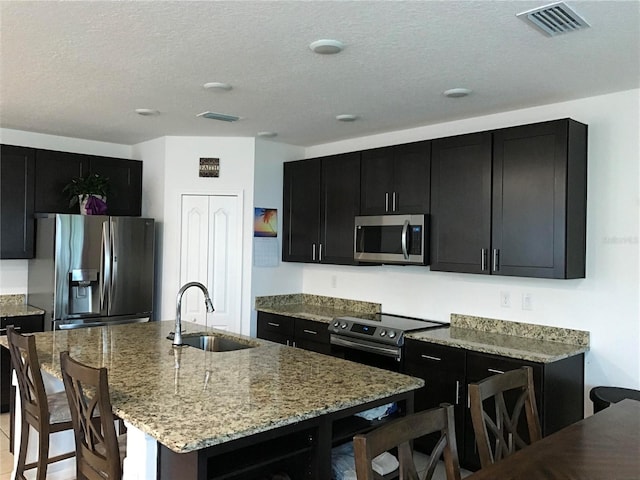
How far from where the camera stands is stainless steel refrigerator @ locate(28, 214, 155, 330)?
446 centimetres

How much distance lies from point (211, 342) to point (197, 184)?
2.02 metres

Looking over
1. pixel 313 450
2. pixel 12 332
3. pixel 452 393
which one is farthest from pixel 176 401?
pixel 452 393

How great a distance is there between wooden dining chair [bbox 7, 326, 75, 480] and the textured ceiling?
4.94 ft

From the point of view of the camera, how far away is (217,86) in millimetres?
3342

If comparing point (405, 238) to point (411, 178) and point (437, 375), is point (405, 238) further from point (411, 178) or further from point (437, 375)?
point (437, 375)

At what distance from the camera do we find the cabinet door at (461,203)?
12.0 ft

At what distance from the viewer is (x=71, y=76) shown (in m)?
3.21

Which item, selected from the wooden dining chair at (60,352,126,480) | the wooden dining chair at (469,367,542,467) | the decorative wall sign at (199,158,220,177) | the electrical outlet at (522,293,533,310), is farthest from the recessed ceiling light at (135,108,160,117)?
the wooden dining chair at (469,367,542,467)

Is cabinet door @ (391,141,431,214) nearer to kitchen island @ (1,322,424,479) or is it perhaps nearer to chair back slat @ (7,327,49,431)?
kitchen island @ (1,322,424,479)

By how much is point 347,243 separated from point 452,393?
5.40 feet

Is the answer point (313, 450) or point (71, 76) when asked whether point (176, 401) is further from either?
point (71, 76)

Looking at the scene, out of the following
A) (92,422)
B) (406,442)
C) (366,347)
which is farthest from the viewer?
(366,347)

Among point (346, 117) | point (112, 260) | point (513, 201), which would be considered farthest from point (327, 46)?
point (112, 260)

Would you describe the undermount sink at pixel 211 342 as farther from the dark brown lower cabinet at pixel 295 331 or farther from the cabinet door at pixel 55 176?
the cabinet door at pixel 55 176
